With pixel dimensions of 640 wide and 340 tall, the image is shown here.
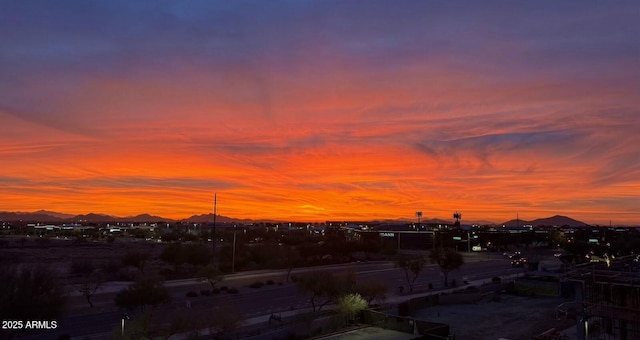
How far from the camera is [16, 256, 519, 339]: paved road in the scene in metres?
34.8

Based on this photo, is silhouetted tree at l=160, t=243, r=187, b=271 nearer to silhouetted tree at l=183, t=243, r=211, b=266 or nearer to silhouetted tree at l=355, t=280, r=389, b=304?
silhouetted tree at l=183, t=243, r=211, b=266

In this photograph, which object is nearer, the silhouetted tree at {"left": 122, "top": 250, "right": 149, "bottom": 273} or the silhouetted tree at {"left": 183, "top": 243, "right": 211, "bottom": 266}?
the silhouetted tree at {"left": 122, "top": 250, "right": 149, "bottom": 273}

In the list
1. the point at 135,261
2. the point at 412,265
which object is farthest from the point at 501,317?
the point at 135,261

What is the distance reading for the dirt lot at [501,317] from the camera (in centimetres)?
3474

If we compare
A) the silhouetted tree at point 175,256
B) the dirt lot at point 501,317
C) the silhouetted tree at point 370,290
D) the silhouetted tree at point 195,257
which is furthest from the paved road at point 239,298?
the silhouetted tree at point 175,256

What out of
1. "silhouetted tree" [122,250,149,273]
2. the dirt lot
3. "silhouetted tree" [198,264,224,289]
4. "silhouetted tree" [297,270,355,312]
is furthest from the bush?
the dirt lot

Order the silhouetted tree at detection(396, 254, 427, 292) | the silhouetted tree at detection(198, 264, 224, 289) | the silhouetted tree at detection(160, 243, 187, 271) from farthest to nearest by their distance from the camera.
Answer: the silhouetted tree at detection(160, 243, 187, 271) → the silhouetted tree at detection(396, 254, 427, 292) → the silhouetted tree at detection(198, 264, 224, 289)

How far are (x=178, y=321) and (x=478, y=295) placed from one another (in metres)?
33.4

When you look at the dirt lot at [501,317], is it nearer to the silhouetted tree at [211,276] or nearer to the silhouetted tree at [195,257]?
the silhouetted tree at [211,276]

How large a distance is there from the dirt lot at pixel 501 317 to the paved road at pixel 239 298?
9869 mm

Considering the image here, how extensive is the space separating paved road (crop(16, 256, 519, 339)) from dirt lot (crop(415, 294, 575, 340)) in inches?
389

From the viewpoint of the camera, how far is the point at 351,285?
1604 inches

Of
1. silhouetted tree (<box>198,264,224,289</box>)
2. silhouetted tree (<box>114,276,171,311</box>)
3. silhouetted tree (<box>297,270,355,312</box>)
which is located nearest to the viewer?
silhouetted tree (<box>114,276,171,311</box>)

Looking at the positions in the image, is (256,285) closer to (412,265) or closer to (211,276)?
(211,276)
